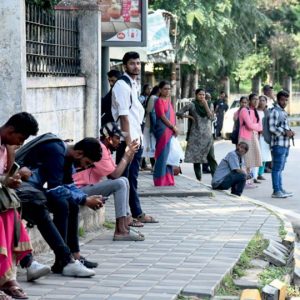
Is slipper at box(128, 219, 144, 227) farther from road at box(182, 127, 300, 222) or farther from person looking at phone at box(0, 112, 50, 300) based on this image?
person looking at phone at box(0, 112, 50, 300)

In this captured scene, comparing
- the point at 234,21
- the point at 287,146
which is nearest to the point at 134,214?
the point at 287,146

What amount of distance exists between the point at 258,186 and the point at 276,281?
31.8 ft

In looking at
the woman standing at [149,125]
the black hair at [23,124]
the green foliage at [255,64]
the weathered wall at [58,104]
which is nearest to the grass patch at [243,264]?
the black hair at [23,124]

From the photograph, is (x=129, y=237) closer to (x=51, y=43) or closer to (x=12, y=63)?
(x=12, y=63)

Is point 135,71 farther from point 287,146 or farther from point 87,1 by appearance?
point 287,146

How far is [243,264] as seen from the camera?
29.2 ft

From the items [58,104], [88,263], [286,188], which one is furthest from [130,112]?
[286,188]

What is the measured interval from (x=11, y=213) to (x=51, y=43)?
14.3 ft

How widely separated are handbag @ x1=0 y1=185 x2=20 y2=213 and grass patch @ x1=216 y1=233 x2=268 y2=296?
1800 mm

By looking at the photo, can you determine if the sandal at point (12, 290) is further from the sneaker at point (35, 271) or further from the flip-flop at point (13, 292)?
the sneaker at point (35, 271)

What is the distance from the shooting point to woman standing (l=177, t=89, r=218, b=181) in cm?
1700

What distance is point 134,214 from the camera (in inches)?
437

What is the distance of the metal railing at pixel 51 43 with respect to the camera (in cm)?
1026

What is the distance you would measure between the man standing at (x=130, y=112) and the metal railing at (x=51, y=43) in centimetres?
85
